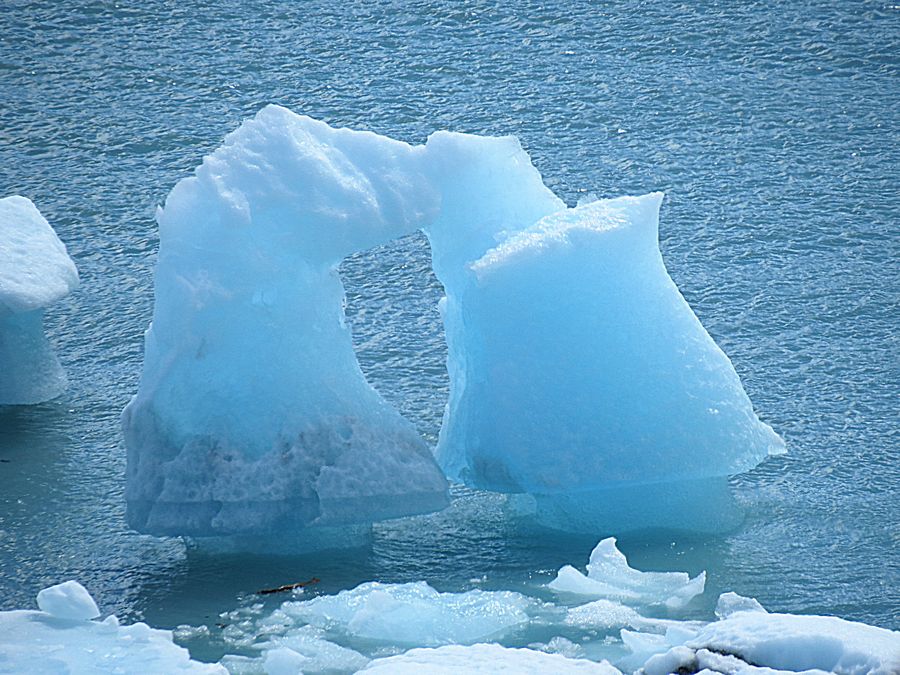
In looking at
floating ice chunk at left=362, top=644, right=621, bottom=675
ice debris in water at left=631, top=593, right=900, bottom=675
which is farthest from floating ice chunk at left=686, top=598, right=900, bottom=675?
floating ice chunk at left=362, top=644, right=621, bottom=675

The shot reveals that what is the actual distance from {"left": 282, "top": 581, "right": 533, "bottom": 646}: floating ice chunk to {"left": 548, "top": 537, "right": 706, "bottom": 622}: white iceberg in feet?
0.33

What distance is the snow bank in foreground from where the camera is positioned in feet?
7.74

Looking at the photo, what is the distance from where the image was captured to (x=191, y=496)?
9.61 ft

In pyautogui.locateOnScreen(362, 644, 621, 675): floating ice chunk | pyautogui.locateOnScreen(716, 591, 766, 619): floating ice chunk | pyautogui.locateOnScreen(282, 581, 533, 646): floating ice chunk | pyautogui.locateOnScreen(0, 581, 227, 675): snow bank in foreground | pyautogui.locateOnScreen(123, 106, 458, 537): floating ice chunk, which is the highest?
pyautogui.locateOnScreen(123, 106, 458, 537): floating ice chunk

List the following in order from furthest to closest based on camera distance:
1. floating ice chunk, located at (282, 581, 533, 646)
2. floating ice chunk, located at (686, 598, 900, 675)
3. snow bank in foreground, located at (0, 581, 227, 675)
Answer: floating ice chunk, located at (282, 581, 533, 646) < snow bank in foreground, located at (0, 581, 227, 675) < floating ice chunk, located at (686, 598, 900, 675)

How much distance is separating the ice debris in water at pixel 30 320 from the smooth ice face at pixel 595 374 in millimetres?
1315

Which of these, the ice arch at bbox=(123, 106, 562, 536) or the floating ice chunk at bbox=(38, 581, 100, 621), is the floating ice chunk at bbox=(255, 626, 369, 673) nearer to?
the floating ice chunk at bbox=(38, 581, 100, 621)

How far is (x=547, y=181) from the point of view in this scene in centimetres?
535

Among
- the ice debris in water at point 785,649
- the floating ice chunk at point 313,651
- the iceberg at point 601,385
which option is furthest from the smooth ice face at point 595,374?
the ice debris in water at point 785,649

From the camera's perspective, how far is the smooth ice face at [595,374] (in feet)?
9.88

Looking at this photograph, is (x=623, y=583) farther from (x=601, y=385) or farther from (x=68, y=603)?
(x=68, y=603)

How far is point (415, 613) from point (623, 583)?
1.26 feet

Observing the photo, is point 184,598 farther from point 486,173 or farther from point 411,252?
point 411,252

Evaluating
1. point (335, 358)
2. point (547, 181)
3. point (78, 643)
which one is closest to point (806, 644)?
point (78, 643)
